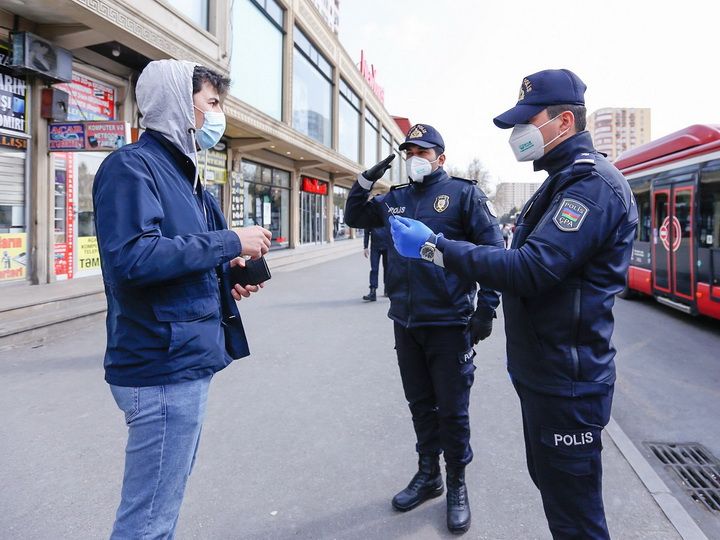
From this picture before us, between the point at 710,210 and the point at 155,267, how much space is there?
8458mm

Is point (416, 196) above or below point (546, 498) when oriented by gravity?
above

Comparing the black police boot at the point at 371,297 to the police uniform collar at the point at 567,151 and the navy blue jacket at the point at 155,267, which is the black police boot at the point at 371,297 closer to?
the police uniform collar at the point at 567,151

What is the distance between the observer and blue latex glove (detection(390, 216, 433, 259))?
1884 millimetres

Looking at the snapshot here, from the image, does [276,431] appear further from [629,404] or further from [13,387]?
[629,404]

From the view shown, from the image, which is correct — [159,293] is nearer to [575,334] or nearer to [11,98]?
[575,334]

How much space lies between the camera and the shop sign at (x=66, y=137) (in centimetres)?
787

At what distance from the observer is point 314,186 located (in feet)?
80.5

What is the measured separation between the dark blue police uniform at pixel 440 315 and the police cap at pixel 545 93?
899 millimetres

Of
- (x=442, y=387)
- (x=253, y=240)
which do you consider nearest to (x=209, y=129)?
(x=253, y=240)

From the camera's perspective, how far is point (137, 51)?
8688 mm

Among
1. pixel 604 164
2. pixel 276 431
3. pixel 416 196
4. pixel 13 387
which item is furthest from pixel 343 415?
pixel 13 387

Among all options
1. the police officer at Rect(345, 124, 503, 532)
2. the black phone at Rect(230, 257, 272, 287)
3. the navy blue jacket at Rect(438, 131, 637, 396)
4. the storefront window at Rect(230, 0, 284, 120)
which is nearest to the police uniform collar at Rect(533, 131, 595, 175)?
the navy blue jacket at Rect(438, 131, 637, 396)

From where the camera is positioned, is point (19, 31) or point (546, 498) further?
point (19, 31)

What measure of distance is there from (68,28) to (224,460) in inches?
317
